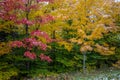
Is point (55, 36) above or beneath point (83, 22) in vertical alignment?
beneath

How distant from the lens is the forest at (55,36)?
16672 mm

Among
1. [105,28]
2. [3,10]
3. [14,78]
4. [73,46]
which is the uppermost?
[3,10]

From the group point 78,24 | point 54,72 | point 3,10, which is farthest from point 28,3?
point 54,72

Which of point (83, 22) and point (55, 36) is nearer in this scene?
point (83, 22)

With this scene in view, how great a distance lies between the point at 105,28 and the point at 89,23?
1.09m

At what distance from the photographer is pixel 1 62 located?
17859 mm

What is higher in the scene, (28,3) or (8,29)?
(28,3)

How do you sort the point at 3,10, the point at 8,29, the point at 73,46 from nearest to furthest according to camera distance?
the point at 3,10 < the point at 8,29 < the point at 73,46

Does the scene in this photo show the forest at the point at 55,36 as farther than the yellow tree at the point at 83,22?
No

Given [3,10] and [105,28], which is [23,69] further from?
[105,28]

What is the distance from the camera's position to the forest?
54.7 feet

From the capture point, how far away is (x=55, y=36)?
1933 centimetres

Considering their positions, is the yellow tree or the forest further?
the yellow tree

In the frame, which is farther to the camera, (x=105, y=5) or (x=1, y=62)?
(x=105, y=5)
